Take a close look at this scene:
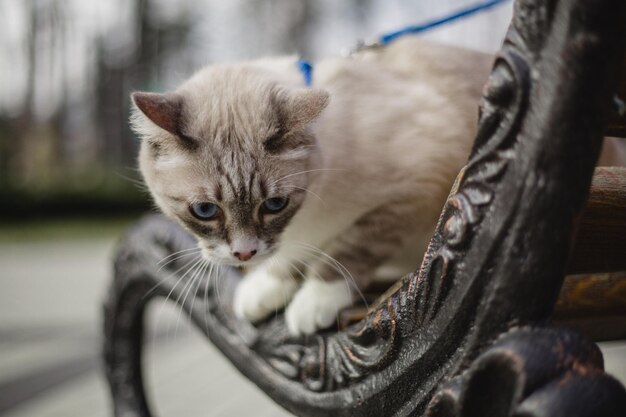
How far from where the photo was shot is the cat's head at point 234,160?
1.22m

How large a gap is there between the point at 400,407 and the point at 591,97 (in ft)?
1.54

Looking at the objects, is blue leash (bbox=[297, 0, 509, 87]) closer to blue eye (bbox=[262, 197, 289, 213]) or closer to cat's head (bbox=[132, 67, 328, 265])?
cat's head (bbox=[132, 67, 328, 265])

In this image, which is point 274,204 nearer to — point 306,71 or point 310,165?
point 310,165

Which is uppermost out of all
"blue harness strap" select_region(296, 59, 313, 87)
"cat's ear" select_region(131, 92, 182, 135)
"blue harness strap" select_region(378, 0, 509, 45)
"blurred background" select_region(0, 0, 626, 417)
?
"blue harness strap" select_region(378, 0, 509, 45)

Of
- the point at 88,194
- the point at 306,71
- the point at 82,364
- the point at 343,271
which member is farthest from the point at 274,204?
the point at 88,194

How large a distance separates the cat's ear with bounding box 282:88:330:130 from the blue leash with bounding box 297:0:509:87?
280mm

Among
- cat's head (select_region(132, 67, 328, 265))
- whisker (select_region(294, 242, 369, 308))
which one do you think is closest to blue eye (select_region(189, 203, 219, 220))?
cat's head (select_region(132, 67, 328, 265))

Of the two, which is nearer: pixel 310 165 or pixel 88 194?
pixel 310 165

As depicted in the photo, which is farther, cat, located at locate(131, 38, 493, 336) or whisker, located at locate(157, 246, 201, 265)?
whisker, located at locate(157, 246, 201, 265)

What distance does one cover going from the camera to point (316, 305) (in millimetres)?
1194

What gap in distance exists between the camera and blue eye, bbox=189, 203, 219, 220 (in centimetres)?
124

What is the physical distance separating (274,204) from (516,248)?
0.74 meters

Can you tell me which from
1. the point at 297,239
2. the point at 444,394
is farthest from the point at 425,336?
the point at 297,239

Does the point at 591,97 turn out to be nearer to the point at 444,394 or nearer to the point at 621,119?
the point at 621,119
